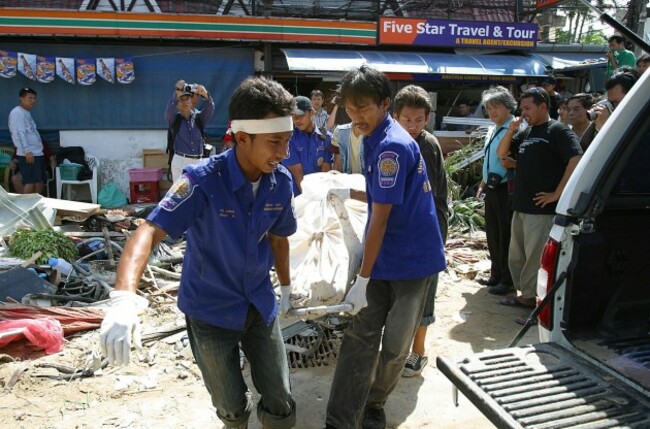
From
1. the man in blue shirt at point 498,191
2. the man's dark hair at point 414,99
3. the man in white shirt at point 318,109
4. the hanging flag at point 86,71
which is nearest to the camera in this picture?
the man's dark hair at point 414,99

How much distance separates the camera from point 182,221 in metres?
2.22

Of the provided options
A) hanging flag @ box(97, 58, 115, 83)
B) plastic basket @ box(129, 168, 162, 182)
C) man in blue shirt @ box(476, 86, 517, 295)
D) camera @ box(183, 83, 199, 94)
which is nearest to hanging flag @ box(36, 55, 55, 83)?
hanging flag @ box(97, 58, 115, 83)

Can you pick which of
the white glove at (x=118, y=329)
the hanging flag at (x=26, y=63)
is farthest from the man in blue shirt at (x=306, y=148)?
the hanging flag at (x=26, y=63)

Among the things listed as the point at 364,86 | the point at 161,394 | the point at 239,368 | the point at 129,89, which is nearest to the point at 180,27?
the point at 129,89

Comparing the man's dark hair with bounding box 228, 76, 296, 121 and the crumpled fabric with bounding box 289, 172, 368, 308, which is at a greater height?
the man's dark hair with bounding box 228, 76, 296, 121

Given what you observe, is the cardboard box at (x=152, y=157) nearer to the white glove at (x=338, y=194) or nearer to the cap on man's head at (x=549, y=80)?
the white glove at (x=338, y=194)

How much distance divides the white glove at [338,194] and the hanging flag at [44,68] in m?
8.69

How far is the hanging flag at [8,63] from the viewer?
32.1 ft

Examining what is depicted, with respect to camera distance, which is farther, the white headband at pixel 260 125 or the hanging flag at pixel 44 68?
the hanging flag at pixel 44 68

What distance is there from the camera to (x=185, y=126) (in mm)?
7848

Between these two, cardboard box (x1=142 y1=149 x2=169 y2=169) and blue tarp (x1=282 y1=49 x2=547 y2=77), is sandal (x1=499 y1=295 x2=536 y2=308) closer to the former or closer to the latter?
blue tarp (x1=282 y1=49 x2=547 y2=77)

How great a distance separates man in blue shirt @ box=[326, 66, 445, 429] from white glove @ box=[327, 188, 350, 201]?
619 mm

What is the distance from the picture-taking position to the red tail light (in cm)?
256

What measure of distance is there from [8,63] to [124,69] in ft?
6.50
